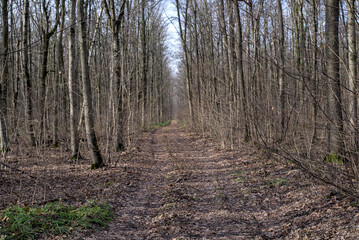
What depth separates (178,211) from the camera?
548cm

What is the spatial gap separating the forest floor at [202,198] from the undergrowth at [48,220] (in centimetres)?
22

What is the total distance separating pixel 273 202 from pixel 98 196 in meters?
3.60

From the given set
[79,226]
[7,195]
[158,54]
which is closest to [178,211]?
[79,226]

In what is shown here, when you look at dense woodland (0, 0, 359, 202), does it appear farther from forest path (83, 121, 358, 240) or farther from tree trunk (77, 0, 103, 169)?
forest path (83, 121, 358, 240)

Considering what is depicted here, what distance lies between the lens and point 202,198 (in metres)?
6.37

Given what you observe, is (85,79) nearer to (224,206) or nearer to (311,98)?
(224,206)

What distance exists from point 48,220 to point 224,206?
3163 millimetres

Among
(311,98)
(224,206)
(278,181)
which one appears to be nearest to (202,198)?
(224,206)

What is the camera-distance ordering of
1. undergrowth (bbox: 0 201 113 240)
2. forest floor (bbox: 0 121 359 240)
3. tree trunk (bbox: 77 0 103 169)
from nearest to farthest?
1. undergrowth (bbox: 0 201 113 240)
2. forest floor (bbox: 0 121 359 240)
3. tree trunk (bbox: 77 0 103 169)

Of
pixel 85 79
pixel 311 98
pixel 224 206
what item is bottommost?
pixel 224 206

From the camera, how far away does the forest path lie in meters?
4.50

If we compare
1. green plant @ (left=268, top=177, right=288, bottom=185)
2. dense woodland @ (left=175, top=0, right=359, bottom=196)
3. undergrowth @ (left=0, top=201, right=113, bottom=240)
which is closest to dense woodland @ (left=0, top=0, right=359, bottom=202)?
dense woodland @ (left=175, top=0, right=359, bottom=196)

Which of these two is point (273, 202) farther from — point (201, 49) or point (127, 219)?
point (201, 49)

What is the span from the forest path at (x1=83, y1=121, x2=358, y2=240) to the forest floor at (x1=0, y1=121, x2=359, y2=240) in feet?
0.04
